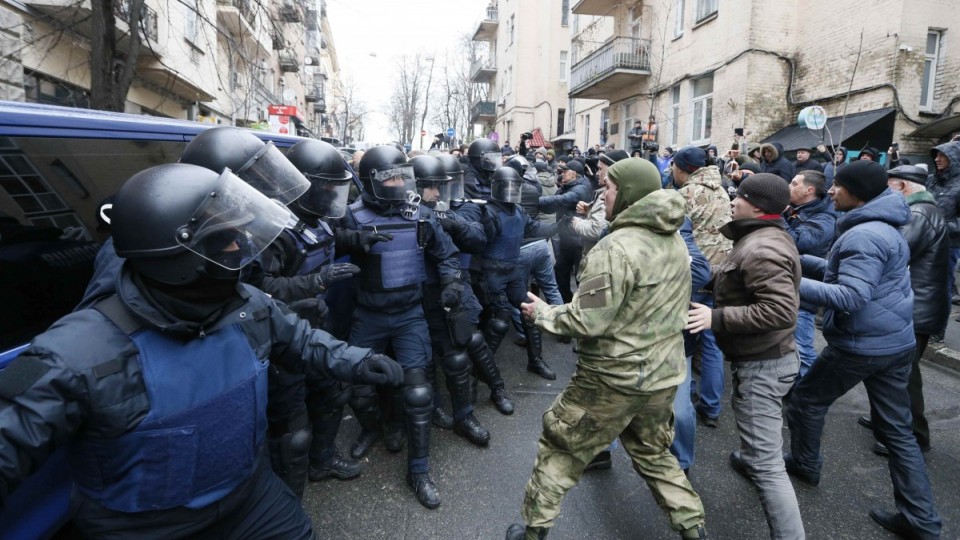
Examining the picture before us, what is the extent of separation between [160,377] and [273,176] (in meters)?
1.42

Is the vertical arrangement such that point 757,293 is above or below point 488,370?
above

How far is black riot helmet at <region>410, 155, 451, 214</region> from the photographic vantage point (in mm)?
3794

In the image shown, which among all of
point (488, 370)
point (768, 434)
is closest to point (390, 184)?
point (488, 370)

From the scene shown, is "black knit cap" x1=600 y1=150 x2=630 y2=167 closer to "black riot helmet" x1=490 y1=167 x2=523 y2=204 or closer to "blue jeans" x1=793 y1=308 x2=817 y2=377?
"black riot helmet" x1=490 y1=167 x2=523 y2=204

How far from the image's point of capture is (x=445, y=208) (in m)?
3.78

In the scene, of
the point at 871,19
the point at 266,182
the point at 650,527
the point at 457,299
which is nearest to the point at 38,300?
the point at 266,182

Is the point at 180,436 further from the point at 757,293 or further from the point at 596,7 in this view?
the point at 596,7

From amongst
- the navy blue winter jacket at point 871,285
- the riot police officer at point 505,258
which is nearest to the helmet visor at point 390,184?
the riot police officer at point 505,258

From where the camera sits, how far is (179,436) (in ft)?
4.61

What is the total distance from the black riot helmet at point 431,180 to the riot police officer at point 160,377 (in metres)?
2.18

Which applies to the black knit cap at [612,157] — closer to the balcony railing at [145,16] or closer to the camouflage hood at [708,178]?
the camouflage hood at [708,178]

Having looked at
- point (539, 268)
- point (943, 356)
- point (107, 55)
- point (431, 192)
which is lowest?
point (943, 356)

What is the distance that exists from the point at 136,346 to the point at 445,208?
2.58 m

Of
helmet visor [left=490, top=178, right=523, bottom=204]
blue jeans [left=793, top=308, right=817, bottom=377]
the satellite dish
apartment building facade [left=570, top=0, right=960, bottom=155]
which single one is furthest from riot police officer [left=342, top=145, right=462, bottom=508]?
apartment building facade [left=570, top=0, right=960, bottom=155]
